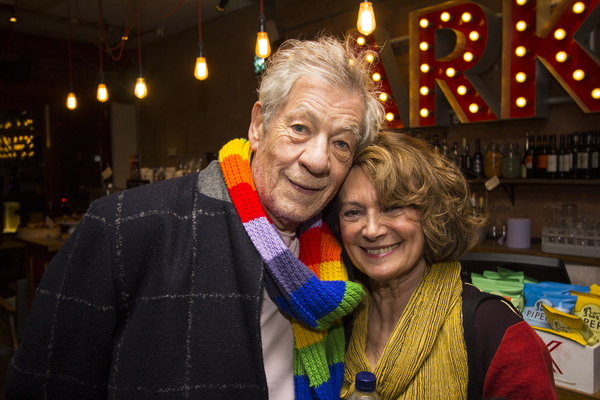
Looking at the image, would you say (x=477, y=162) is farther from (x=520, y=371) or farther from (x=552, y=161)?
(x=520, y=371)

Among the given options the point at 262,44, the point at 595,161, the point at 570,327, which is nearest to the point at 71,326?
the point at 570,327

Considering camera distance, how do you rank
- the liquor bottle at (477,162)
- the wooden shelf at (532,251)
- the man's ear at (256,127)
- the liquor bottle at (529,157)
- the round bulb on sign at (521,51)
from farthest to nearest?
the liquor bottle at (477,162)
the liquor bottle at (529,157)
the round bulb on sign at (521,51)
the wooden shelf at (532,251)
the man's ear at (256,127)

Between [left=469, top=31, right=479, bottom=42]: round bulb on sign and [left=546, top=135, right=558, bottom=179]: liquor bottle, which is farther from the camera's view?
[left=469, top=31, right=479, bottom=42]: round bulb on sign

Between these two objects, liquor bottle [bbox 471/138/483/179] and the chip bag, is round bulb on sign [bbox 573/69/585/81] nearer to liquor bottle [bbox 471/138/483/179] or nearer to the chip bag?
liquor bottle [bbox 471/138/483/179]

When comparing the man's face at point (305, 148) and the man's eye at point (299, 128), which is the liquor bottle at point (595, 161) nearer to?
the man's face at point (305, 148)

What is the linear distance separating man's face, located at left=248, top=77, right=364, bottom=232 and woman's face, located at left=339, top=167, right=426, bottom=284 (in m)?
0.12

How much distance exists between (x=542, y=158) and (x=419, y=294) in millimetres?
3145

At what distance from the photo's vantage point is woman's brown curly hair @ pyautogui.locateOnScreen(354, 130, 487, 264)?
4.17 ft

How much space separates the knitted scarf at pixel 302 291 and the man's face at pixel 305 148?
0.06m

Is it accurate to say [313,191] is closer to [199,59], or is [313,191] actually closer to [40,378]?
[40,378]

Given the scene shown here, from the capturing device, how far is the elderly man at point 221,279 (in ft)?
3.29

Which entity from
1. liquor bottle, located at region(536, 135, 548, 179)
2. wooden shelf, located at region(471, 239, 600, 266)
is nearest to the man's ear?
wooden shelf, located at region(471, 239, 600, 266)

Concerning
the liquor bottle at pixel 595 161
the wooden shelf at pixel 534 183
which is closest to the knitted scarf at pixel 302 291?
the wooden shelf at pixel 534 183

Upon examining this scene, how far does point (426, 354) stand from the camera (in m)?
1.20
